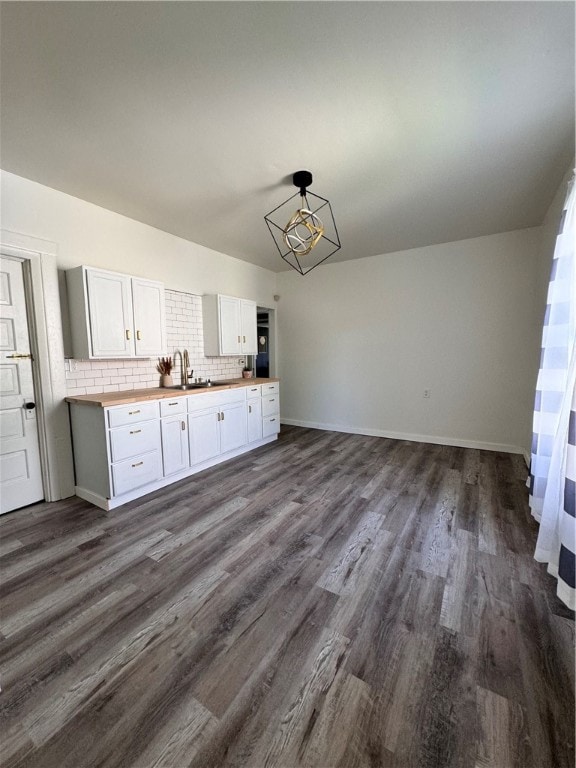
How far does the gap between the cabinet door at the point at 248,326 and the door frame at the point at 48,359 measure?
2.24 metres

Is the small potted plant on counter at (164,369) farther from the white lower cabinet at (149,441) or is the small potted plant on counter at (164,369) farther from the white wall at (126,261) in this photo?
the white lower cabinet at (149,441)

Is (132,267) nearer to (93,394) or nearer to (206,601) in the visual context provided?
(93,394)

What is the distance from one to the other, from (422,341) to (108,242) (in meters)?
4.03

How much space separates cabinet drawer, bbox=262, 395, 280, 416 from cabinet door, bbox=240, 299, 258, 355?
75 centimetres

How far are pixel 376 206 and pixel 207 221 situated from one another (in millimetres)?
1771

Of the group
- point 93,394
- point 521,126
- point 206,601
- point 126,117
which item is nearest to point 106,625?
point 206,601

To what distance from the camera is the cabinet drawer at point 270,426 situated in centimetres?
441

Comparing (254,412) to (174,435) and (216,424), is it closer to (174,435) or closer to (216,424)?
(216,424)

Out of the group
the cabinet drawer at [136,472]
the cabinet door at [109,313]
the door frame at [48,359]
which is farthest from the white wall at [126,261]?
the cabinet drawer at [136,472]

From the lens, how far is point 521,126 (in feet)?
6.38

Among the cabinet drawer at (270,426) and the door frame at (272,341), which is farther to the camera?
the door frame at (272,341)

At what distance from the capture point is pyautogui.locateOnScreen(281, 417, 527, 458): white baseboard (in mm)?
3939

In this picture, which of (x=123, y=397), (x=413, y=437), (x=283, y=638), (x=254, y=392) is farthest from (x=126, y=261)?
(x=413, y=437)

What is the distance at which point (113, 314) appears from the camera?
115 inches
